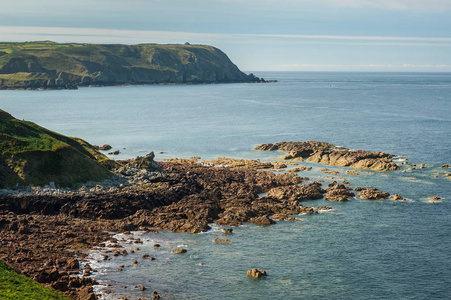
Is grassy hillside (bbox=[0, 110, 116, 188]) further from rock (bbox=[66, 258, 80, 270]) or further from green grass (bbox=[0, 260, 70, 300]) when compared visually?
green grass (bbox=[0, 260, 70, 300])

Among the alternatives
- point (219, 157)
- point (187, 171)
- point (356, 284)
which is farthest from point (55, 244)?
point (219, 157)

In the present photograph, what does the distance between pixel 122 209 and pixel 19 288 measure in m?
24.2

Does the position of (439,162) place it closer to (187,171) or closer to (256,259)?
(187,171)

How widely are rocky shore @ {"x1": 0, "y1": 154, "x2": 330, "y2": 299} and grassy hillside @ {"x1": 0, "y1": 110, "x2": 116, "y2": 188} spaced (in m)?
2.32

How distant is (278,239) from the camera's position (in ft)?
169

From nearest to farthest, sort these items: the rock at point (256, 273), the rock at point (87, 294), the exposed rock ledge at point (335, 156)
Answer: the rock at point (87, 294)
the rock at point (256, 273)
the exposed rock ledge at point (335, 156)

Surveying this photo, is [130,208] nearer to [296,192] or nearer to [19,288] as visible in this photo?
[296,192]

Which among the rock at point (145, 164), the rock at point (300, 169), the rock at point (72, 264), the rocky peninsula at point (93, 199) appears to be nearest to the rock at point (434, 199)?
the rocky peninsula at point (93, 199)

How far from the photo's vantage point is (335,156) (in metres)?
92.4

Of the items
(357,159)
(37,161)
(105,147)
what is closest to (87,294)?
(37,161)

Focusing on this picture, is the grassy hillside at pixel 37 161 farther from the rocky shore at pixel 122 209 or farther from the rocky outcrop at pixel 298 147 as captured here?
the rocky outcrop at pixel 298 147

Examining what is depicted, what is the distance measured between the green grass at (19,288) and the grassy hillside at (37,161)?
2580cm

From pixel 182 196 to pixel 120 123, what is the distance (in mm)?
103713

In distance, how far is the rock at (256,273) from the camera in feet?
137
